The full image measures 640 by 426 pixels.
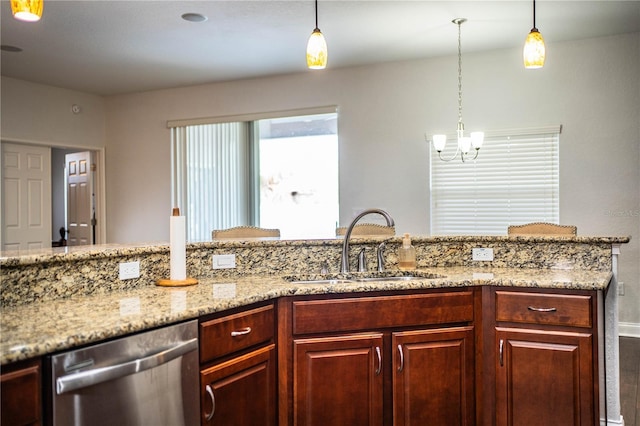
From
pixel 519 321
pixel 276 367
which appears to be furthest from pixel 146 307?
pixel 519 321

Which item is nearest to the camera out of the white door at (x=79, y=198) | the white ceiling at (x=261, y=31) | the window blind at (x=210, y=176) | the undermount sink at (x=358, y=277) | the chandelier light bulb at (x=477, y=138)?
the undermount sink at (x=358, y=277)

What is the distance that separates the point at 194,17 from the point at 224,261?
7.92 feet

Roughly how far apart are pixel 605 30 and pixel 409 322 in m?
3.64

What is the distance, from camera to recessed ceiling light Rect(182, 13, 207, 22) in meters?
Answer: 4.02

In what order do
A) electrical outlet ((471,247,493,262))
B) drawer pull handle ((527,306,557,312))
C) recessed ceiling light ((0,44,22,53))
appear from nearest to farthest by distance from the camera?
drawer pull handle ((527,306,557,312))
electrical outlet ((471,247,493,262))
recessed ceiling light ((0,44,22,53))

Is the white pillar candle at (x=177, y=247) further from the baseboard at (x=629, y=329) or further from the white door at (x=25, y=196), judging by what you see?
the white door at (x=25, y=196)

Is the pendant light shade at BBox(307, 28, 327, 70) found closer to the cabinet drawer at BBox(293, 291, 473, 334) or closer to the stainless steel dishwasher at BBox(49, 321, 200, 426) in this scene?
the cabinet drawer at BBox(293, 291, 473, 334)

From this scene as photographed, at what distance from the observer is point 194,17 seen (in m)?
4.07

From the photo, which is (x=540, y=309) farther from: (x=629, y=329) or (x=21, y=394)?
(x=629, y=329)

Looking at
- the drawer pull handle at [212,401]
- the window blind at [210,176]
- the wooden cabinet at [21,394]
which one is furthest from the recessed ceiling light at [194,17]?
the wooden cabinet at [21,394]

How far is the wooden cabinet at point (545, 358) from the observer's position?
7.06 ft

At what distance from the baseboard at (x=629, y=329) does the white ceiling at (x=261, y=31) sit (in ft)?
8.37

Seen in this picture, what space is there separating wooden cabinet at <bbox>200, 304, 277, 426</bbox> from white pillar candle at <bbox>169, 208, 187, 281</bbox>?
444 mm

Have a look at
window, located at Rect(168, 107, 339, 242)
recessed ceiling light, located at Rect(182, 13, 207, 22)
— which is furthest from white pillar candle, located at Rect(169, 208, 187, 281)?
window, located at Rect(168, 107, 339, 242)
